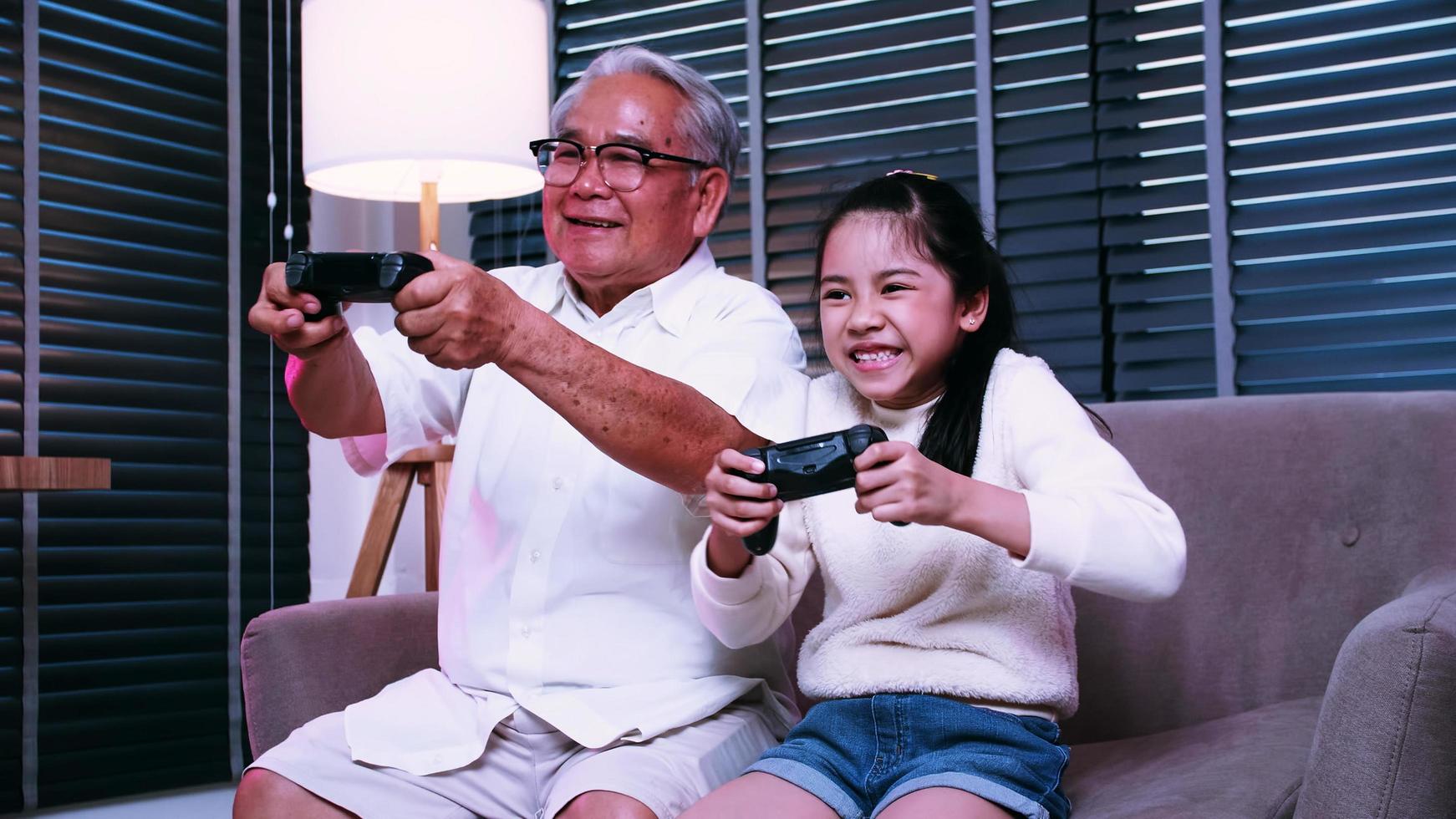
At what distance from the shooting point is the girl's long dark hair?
132 centimetres

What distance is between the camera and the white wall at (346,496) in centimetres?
310

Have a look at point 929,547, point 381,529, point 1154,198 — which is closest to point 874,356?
point 929,547

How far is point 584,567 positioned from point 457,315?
0.37 m

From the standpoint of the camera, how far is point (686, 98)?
151cm

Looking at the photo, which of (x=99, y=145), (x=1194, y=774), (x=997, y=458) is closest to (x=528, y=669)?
(x=997, y=458)

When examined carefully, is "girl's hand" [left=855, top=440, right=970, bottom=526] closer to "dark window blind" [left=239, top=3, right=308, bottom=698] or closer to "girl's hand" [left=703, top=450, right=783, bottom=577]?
"girl's hand" [left=703, top=450, right=783, bottom=577]

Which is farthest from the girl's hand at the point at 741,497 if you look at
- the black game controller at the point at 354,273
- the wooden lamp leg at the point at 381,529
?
the wooden lamp leg at the point at 381,529

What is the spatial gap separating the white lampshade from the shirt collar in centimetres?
68

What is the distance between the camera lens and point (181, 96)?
115 inches

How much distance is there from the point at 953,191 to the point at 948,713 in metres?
0.58

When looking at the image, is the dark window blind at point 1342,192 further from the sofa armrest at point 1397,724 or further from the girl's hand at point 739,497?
the girl's hand at point 739,497

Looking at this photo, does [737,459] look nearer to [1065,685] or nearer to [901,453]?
[901,453]

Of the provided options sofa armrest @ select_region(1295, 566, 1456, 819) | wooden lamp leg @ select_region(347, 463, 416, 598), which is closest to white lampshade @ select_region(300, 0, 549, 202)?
wooden lamp leg @ select_region(347, 463, 416, 598)

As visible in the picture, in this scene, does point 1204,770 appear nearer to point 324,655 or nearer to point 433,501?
point 324,655
